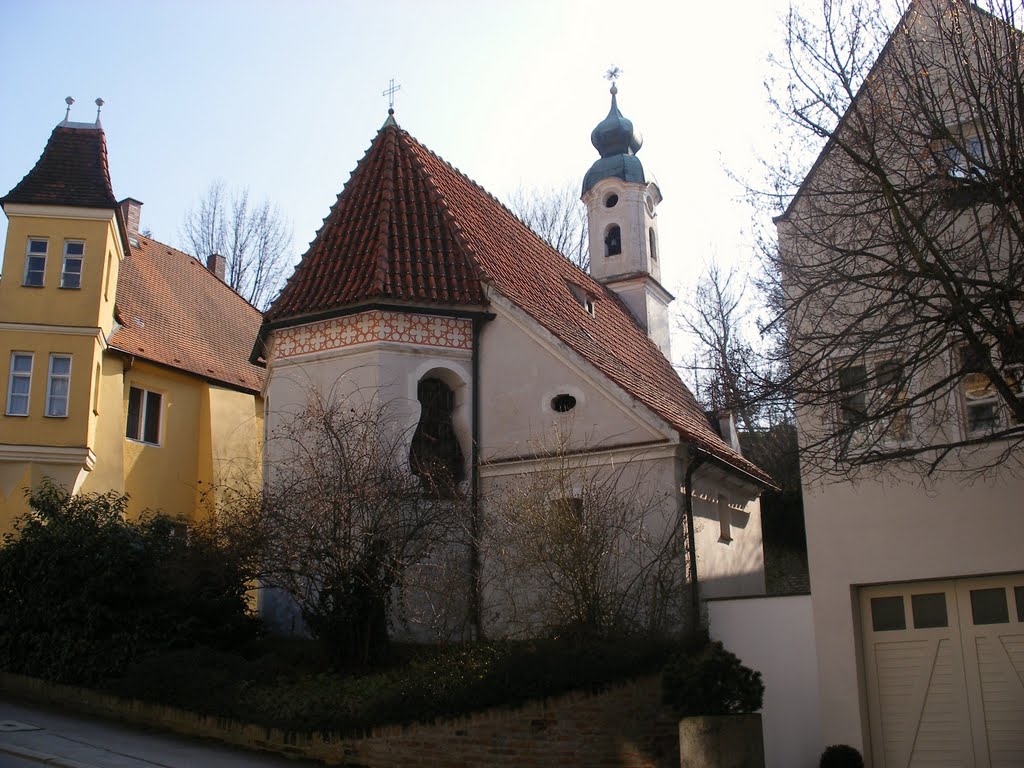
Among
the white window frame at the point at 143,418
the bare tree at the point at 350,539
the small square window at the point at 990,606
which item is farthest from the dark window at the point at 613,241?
the small square window at the point at 990,606

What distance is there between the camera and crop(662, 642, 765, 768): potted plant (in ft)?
38.3

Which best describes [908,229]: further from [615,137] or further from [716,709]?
[615,137]

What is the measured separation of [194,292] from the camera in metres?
29.6

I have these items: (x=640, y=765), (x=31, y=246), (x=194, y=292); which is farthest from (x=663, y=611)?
(x=194, y=292)

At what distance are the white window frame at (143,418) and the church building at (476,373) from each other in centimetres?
592

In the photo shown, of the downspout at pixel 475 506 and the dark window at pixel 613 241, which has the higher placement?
the dark window at pixel 613 241

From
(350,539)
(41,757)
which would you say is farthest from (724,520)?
(41,757)

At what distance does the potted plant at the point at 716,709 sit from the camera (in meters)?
11.7

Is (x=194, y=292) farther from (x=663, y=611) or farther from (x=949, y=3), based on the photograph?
(x=949, y=3)

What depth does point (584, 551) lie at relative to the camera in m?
13.9

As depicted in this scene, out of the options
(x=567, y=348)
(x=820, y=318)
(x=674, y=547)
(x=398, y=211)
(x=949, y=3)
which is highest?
(x=398, y=211)

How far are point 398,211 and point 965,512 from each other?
1113 centimetres

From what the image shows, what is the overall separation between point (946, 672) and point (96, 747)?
9.89 metres

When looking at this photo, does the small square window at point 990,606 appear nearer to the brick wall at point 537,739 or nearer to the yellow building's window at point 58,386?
the brick wall at point 537,739
